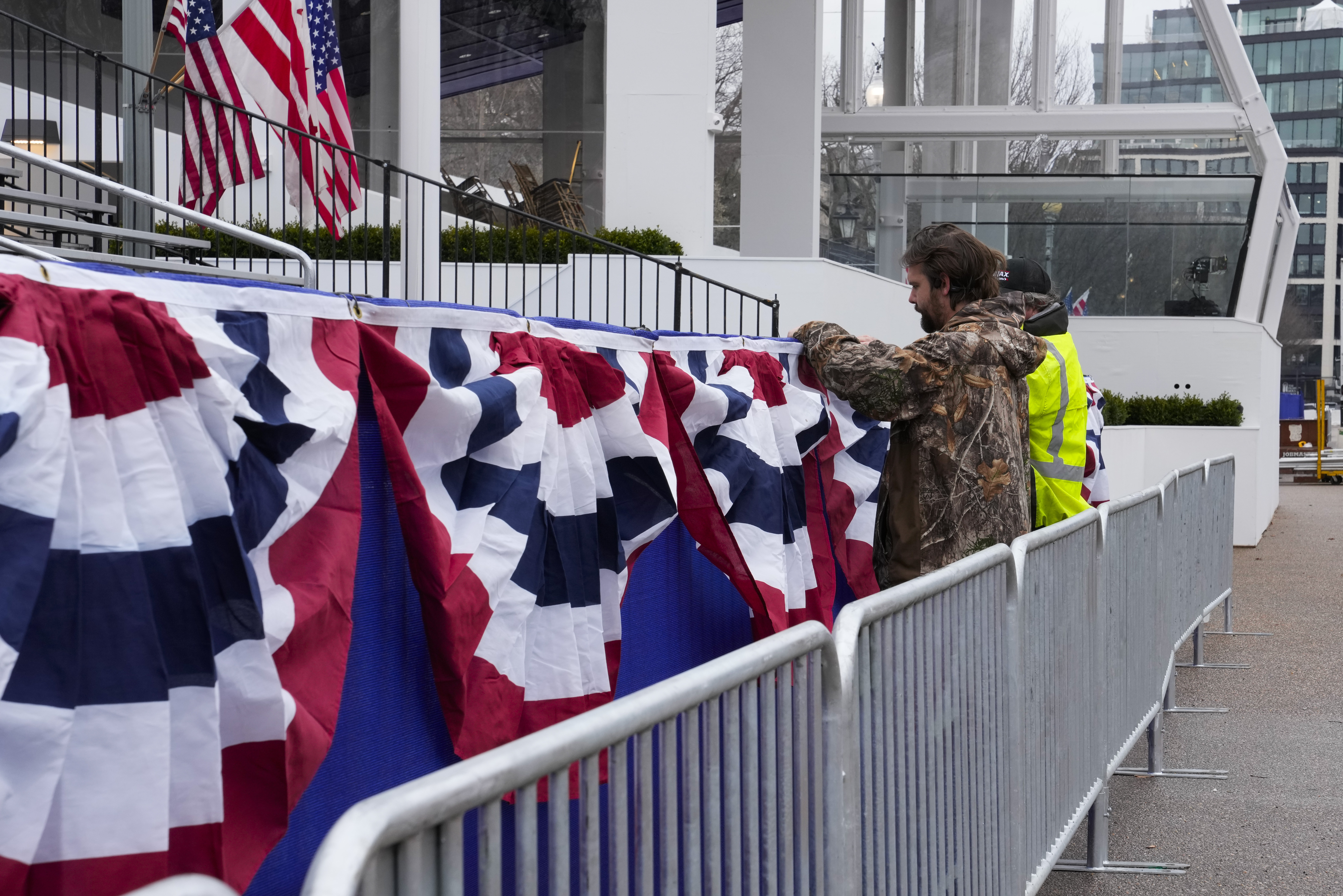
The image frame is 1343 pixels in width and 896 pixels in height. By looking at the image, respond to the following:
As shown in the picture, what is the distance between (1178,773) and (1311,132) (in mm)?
152188

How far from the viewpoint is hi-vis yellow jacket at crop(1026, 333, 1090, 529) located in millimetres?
5496

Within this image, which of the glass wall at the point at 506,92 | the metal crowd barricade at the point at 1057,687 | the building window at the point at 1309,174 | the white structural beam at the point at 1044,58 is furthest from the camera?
the building window at the point at 1309,174

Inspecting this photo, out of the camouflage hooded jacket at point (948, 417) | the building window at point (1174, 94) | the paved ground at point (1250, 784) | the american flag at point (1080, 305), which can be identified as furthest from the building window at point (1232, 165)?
the camouflage hooded jacket at point (948, 417)

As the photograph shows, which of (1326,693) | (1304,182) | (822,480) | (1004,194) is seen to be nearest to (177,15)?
(822,480)

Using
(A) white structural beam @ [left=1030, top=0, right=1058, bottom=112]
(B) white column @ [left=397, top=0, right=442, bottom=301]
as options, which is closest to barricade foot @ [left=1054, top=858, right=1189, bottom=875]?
(B) white column @ [left=397, top=0, right=442, bottom=301]

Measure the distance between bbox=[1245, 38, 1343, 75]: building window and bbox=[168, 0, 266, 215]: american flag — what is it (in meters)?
146

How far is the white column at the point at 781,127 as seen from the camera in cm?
1759

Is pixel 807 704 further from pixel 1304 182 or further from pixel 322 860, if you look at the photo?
pixel 1304 182

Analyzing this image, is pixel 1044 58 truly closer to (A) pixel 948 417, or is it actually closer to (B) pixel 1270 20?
(A) pixel 948 417

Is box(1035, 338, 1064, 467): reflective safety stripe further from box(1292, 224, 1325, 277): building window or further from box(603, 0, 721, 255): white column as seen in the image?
box(1292, 224, 1325, 277): building window

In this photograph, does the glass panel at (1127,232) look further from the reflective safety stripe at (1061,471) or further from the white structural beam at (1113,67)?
the reflective safety stripe at (1061,471)

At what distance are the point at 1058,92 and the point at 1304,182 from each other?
403 ft

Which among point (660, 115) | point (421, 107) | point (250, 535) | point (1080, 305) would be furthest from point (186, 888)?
point (1080, 305)

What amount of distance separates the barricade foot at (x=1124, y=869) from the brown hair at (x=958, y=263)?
215 cm
